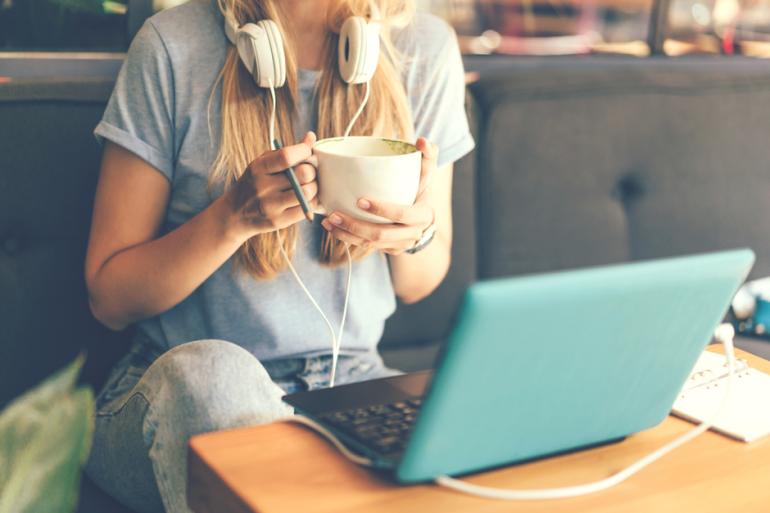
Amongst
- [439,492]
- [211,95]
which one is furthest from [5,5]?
[439,492]

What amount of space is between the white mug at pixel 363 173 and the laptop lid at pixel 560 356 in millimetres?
271

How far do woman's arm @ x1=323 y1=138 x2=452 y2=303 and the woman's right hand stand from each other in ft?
0.14

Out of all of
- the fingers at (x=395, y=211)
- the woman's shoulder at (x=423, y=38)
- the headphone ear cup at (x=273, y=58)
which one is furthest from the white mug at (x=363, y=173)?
the woman's shoulder at (x=423, y=38)

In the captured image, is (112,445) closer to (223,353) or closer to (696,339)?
(223,353)

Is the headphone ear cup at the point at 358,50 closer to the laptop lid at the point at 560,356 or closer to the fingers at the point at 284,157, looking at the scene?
the fingers at the point at 284,157

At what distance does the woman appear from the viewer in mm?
1163

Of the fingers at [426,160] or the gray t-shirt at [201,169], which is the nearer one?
the fingers at [426,160]

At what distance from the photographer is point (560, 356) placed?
710 millimetres

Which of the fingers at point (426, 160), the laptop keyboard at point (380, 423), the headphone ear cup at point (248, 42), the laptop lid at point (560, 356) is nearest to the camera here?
the laptop lid at point (560, 356)

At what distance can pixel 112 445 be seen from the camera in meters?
1.13

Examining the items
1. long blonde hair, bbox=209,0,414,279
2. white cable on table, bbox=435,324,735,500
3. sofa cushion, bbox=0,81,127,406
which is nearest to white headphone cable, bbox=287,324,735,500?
white cable on table, bbox=435,324,735,500

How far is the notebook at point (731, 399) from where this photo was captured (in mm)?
896

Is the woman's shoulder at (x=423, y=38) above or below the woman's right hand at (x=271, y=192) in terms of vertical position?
above

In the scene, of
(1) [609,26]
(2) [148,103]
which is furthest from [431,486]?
(1) [609,26]
